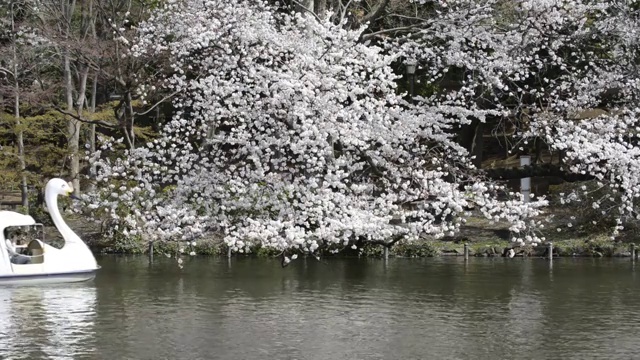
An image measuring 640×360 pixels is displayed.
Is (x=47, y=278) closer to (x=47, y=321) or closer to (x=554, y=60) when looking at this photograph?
A: (x=47, y=321)

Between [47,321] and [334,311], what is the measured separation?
4.42 meters

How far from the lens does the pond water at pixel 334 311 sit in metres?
12.9

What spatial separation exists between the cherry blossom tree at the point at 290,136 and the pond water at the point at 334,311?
3.90ft

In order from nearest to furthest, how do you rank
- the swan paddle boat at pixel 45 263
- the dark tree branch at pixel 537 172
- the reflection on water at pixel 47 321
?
the reflection on water at pixel 47 321 < the swan paddle boat at pixel 45 263 < the dark tree branch at pixel 537 172

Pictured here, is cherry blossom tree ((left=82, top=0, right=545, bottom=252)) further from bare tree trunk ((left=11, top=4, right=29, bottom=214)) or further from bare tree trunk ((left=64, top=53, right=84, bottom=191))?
bare tree trunk ((left=11, top=4, right=29, bottom=214))

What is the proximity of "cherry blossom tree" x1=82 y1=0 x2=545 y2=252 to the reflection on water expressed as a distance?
182 cm

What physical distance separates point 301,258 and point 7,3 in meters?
11.4

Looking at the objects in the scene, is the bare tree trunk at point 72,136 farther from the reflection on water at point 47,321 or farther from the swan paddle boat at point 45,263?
the reflection on water at point 47,321

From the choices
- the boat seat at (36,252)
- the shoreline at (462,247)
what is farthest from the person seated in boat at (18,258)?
the shoreline at (462,247)

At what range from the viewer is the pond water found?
42.4 feet

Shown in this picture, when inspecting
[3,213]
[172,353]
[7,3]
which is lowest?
[172,353]

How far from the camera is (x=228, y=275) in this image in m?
20.4

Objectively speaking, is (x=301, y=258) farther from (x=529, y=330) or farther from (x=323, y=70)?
(x=529, y=330)

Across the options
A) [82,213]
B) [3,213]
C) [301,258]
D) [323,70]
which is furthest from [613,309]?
[82,213]
